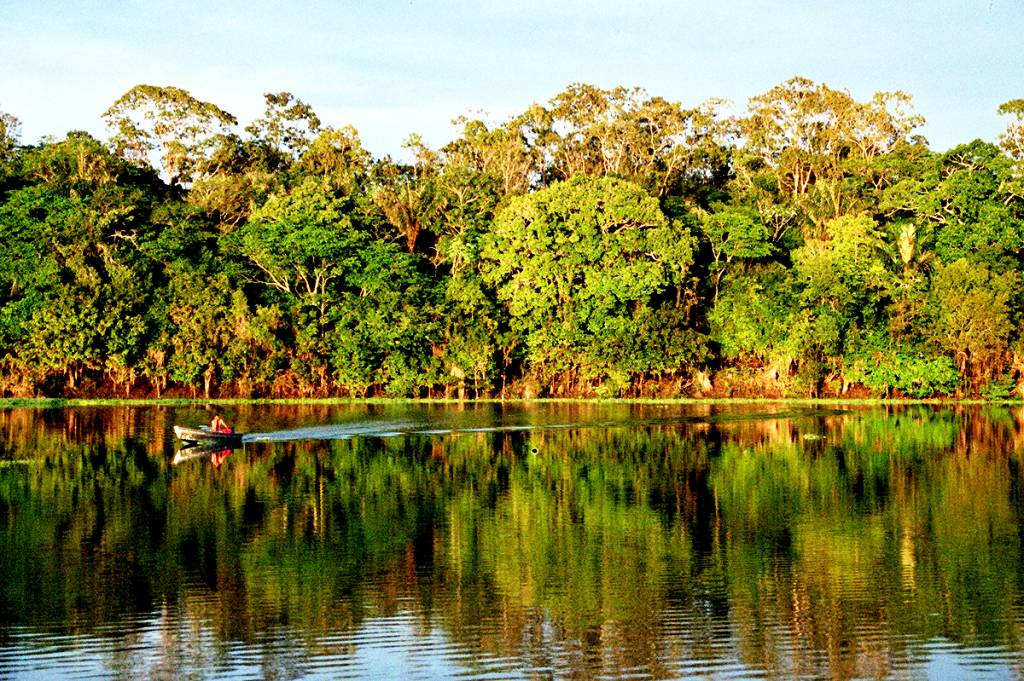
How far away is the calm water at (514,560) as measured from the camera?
1528cm

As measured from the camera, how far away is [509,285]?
2451 inches

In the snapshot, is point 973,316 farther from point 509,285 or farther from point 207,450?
point 207,450

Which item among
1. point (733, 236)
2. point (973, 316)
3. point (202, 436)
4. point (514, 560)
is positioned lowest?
point (514, 560)

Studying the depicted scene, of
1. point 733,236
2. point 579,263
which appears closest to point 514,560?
point 579,263

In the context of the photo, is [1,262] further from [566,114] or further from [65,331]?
[566,114]

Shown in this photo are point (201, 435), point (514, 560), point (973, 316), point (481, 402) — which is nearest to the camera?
point (514, 560)

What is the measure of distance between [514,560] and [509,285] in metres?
41.7

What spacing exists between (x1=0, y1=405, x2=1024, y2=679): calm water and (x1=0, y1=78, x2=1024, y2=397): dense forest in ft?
65.5

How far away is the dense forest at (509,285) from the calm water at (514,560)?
786 inches

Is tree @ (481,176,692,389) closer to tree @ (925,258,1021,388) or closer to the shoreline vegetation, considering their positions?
the shoreline vegetation

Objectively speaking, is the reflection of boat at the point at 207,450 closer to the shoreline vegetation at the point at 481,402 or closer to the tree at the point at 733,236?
the shoreline vegetation at the point at 481,402

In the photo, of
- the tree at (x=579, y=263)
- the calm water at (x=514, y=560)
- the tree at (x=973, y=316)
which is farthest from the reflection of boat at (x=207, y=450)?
the tree at (x=973, y=316)

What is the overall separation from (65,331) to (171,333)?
14.9 ft

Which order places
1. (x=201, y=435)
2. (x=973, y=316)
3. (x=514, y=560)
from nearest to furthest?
1. (x=514, y=560)
2. (x=201, y=435)
3. (x=973, y=316)
